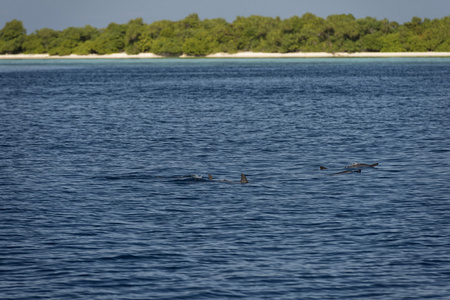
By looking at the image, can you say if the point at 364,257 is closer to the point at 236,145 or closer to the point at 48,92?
the point at 236,145

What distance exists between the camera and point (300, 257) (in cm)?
2052

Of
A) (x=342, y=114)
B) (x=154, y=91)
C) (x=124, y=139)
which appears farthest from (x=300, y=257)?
(x=154, y=91)

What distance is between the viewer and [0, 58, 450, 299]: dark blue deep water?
18.8m

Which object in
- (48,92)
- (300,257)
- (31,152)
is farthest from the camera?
(48,92)

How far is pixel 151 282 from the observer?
1875cm

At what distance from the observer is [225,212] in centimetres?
2603

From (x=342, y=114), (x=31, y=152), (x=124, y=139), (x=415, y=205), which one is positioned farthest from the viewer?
(x=342, y=114)

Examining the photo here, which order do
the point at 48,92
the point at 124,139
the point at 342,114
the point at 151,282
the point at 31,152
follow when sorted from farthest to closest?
the point at 48,92
the point at 342,114
the point at 124,139
the point at 31,152
the point at 151,282

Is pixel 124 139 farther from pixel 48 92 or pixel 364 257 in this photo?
pixel 48 92

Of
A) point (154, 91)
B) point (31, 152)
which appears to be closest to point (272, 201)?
point (31, 152)

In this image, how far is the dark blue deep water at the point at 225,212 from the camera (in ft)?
61.7

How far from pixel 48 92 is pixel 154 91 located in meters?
16.3

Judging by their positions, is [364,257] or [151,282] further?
[364,257]

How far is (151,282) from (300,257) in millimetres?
4531
